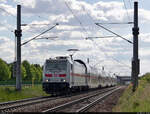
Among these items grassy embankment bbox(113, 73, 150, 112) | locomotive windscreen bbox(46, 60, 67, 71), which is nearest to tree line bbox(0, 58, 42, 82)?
locomotive windscreen bbox(46, 60, 67, 71)

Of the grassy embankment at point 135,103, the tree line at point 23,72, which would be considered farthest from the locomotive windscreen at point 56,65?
the tree line at point 23,72

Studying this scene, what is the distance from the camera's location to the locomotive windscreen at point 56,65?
3434 centimetres

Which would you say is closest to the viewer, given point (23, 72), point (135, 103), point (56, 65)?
point (135, 103)

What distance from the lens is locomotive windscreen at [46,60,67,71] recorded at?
34.3m

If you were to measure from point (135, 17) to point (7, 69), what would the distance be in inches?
3289

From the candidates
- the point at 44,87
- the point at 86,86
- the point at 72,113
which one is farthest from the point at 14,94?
the point at 86,86

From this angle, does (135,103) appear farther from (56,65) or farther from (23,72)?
(23,72)

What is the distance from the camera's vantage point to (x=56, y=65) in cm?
3450

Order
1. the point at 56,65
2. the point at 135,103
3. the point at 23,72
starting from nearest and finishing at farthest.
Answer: the point at 135,103, the point at 56,65, the point at 23,72

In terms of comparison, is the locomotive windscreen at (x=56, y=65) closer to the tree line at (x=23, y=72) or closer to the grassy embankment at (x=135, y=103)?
the grassy embankment at (x=135, y=103)

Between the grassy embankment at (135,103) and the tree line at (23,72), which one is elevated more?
the tree line at (23,72)

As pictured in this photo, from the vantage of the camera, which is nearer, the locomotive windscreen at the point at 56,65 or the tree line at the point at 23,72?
the locomotive windscreen at the point at 56,65

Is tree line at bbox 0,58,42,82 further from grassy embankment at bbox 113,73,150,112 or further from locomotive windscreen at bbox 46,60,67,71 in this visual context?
grassy embankment at bbox 113,73,150,112

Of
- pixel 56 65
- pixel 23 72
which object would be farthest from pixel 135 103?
pixel 23 72
